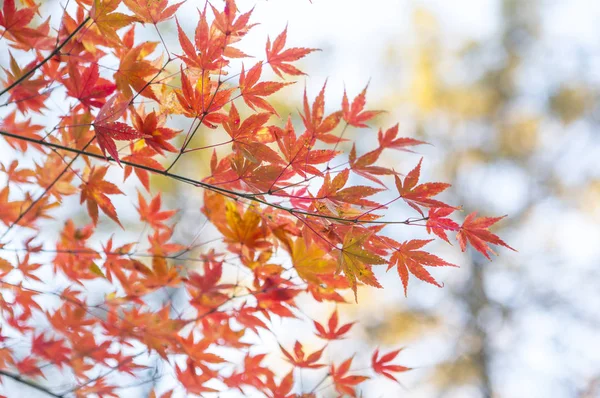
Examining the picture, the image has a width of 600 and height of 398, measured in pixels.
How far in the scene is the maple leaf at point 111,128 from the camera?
0.74m

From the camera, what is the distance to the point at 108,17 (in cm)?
78

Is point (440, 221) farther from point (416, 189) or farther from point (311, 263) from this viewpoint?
point (311, 263)

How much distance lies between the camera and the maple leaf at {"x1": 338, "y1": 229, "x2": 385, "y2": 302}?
29.3 inches

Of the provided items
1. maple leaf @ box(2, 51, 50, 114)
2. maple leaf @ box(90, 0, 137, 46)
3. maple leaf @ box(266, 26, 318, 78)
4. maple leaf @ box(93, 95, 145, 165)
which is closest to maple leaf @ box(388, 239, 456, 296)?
maple leaf @ box(266, 26, 318, 78)

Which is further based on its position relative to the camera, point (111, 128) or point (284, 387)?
point (284, 387)

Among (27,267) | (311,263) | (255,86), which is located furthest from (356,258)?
(27,267)

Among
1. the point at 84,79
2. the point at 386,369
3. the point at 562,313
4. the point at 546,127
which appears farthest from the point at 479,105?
the point at 84,79

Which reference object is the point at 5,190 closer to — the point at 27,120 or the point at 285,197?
the point at 27,120

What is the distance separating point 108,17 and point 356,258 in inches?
20.8

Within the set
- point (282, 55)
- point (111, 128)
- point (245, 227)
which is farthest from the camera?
point (245, 227)

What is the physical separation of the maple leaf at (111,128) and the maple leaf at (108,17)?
12 centimetres

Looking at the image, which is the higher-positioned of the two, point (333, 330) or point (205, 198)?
point (205, 198)

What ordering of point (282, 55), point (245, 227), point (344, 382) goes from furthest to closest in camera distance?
point (344, 382) → point (245, 227) → point (282, 55)

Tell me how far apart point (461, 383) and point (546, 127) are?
7.95 feet
